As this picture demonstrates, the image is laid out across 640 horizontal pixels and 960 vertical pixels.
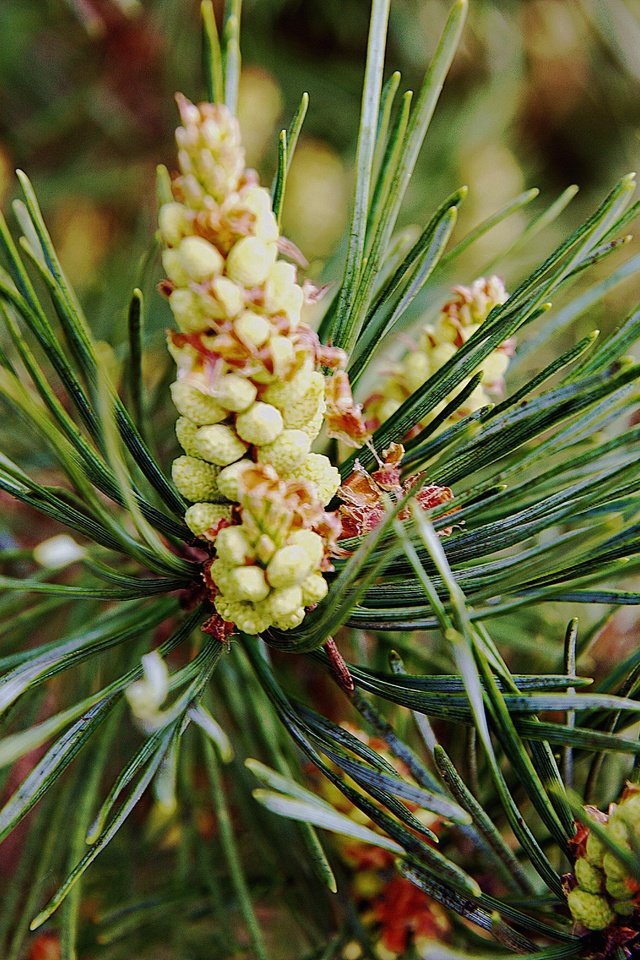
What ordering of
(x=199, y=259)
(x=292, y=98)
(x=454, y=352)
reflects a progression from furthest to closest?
(x=292, y=98) → (x=454, y=352) → (x=199, y=259)

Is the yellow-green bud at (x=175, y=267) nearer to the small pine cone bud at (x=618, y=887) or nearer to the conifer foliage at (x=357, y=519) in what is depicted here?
the conifer foliage at (x=357, y=519)

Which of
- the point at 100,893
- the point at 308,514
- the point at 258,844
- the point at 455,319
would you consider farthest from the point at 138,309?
the point at 100,893

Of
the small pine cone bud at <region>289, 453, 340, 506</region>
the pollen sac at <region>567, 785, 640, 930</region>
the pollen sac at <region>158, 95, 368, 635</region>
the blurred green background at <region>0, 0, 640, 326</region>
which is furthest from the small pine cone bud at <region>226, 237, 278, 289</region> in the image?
the blurred green background at <region>0, 0, 640, 326</region>

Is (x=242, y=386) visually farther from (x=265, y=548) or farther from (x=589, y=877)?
(x=589, y=877)

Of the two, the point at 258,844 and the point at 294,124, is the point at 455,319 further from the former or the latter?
the point at 258,844

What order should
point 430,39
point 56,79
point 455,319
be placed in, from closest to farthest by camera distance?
point 455,319
point 430,39
point 56,79

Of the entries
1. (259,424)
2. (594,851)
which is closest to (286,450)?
(259,424)
